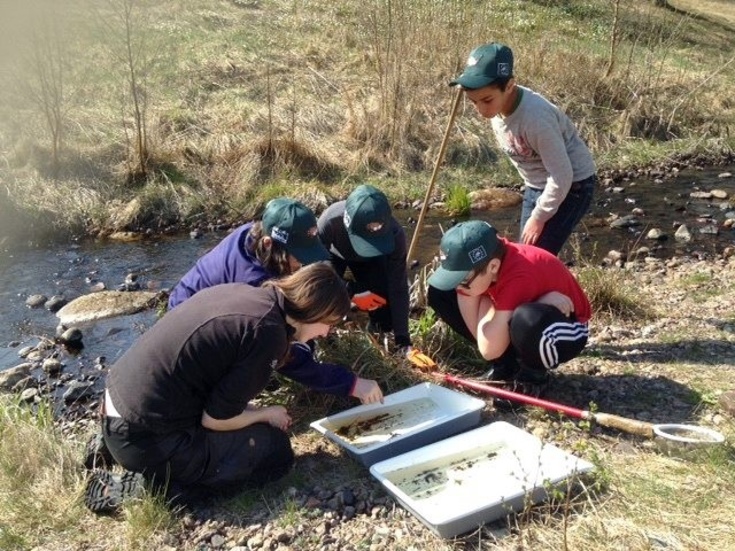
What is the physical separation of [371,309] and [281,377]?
0.69 metres

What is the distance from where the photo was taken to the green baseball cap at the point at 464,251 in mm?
3107

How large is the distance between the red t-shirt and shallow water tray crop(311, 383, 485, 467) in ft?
1.55

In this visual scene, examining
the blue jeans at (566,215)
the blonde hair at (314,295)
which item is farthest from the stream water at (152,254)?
the blonde hair at (314,295)

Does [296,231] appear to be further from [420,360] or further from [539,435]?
[539,435]

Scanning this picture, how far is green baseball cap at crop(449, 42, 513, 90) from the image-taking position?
3516 mm

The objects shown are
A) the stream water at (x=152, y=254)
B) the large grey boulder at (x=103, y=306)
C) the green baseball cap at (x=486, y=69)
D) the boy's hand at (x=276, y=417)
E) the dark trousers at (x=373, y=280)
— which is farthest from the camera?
the large grey boulder at (x=103, y=306)

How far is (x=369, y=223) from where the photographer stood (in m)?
3.57

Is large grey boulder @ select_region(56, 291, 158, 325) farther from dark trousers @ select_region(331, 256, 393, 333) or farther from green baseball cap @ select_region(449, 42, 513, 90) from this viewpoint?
green baseball cap @ select_region(449, 42, 513, 90)

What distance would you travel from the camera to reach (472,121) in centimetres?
987

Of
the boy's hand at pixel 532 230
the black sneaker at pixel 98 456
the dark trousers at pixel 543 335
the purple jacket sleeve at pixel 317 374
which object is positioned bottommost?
the black sneaker at pixel 98 456

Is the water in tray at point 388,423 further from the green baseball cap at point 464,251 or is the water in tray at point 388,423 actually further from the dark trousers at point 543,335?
the green baseball cap at point 464,251

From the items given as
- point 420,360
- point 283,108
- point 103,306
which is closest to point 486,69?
Result: point 420,360

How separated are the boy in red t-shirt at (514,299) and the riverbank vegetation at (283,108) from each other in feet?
17.2

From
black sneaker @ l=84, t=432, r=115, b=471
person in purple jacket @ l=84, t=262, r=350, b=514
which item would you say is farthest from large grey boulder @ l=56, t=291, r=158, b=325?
person in purple jacket @ l=84, t=262, r=350, b=514
